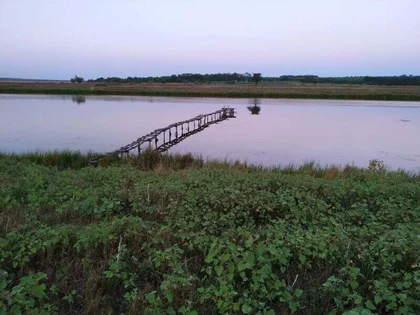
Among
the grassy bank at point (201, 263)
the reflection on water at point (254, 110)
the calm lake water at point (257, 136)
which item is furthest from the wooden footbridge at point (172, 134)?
the grassy bank at point (201, 263)

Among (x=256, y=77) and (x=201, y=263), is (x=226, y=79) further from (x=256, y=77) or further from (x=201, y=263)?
(x=201, y=263)

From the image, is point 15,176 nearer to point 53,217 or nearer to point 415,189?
point 53,217

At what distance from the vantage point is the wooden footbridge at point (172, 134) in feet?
61.2

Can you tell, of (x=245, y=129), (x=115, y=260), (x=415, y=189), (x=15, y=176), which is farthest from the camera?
(x=245, y=129)

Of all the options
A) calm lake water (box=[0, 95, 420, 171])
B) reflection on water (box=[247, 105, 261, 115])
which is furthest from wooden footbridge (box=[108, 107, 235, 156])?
reflection on water (box=[247, 105, 261, 115])

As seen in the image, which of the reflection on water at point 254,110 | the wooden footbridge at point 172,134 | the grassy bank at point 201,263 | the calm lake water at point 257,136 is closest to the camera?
the grassy bank at point 201,263

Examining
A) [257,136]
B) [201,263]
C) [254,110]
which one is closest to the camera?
[201,263]

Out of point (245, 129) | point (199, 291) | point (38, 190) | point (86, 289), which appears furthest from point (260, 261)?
point (245, 129)

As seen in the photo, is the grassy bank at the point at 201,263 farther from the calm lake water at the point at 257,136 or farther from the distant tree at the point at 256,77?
the distant tree at the point at 256,77

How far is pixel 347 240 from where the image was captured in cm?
390

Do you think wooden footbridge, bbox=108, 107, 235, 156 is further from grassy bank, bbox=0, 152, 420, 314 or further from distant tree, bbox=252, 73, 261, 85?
distant tree, bbox=252, 73, 261, 85

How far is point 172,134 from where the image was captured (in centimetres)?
2878

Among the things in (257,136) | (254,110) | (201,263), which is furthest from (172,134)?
(201,263)

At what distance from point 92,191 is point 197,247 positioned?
3.37 m
